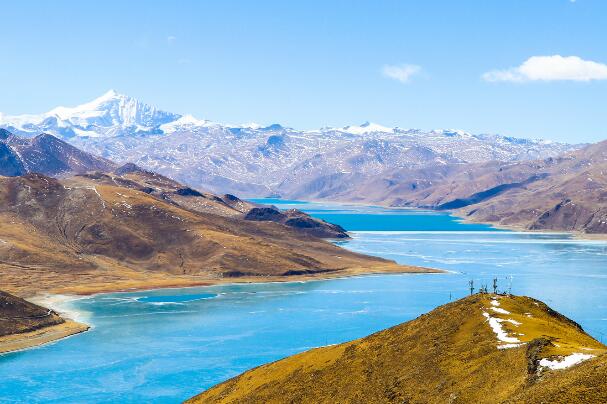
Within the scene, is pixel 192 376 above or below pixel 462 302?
below

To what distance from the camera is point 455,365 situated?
85.4 meters

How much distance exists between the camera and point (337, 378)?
97.8m

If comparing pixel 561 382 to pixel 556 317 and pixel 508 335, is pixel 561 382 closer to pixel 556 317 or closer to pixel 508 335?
pixel 508 335

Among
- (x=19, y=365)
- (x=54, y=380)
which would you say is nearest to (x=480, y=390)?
(x=54, y=380)

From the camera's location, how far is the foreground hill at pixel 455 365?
70312 millimetres

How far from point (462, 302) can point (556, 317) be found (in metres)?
12.8

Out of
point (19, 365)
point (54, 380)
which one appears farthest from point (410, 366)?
point (19, 365)

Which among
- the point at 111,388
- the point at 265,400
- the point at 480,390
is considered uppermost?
the point at 480,390

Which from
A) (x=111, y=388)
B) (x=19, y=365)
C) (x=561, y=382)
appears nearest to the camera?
(x=561, y=382)

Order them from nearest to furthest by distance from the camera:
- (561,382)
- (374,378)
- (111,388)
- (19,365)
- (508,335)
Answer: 1. (561,382)
2. (508,335)
3. (374,378)
4. (111,388)
5. (19,365)

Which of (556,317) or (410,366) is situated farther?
(556,317)

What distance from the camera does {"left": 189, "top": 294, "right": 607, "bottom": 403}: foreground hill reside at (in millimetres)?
70312

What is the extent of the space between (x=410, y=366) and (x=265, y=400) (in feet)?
68.6

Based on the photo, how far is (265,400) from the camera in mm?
101125
